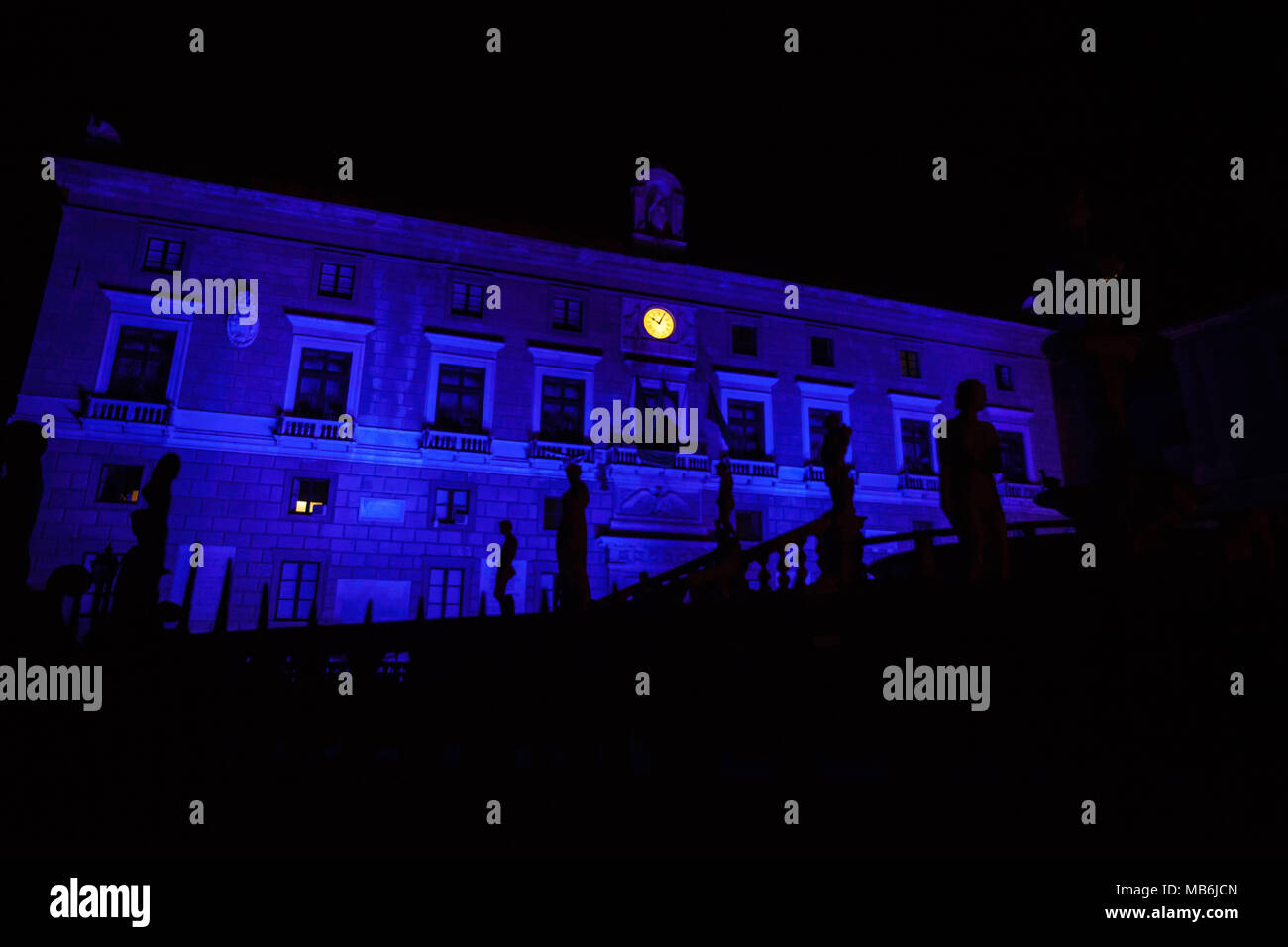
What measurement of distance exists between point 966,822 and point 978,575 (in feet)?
8.71

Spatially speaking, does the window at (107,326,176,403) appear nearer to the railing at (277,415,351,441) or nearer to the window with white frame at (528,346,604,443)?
the railing at (277,415,351,441)

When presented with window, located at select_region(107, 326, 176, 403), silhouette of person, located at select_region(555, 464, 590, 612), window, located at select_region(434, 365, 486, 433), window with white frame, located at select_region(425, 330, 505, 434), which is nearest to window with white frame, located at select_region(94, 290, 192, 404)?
window, located at select_region(107, 326, 176, 403)

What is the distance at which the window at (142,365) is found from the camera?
20.2m

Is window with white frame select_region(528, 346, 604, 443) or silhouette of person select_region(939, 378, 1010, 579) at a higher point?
window with white frame select_region(528, 346, 604, 443)

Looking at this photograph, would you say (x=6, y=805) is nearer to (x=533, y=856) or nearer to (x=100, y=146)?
(x=533, y=856)

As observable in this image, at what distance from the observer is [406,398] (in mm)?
22391

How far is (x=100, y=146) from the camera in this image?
22.9 meters

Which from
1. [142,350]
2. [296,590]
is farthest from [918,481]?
[142,350]

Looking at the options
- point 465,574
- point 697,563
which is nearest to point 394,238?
point 465,574

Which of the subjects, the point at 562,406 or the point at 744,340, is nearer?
the point at 562,406

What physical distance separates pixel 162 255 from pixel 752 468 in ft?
68.3

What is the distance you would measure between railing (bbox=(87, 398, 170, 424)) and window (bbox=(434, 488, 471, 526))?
813cm

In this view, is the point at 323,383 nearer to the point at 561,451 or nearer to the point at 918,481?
the point at 561,451

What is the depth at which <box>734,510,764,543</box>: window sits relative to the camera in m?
24.4
